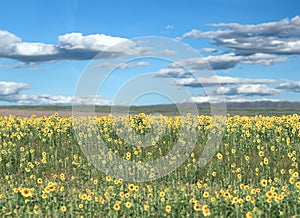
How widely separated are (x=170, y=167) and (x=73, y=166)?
340 cm

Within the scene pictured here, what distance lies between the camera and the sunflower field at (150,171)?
9570 mm

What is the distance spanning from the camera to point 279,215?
8.91 metres

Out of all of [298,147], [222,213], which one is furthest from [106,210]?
[298,147]

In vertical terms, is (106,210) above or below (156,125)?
below

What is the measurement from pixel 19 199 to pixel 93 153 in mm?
5443

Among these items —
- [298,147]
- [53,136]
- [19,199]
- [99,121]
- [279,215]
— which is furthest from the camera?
[99,121]

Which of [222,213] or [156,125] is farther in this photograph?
[156,125]

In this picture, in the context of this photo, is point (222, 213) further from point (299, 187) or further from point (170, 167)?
point (170, 167)

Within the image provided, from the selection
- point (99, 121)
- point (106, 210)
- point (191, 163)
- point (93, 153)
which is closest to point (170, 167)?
point (191, 163)

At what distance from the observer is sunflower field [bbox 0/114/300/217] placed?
9.57 meters

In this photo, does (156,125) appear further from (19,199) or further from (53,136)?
(19,199)

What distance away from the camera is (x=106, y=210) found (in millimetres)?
9883

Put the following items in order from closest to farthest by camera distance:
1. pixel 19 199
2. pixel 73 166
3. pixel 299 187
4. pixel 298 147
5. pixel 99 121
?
pixel 299 187 → pixel 19 199 → pixel 73 166 → pixel 298 147 → pixel 99 121

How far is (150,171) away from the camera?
14.2 metres
